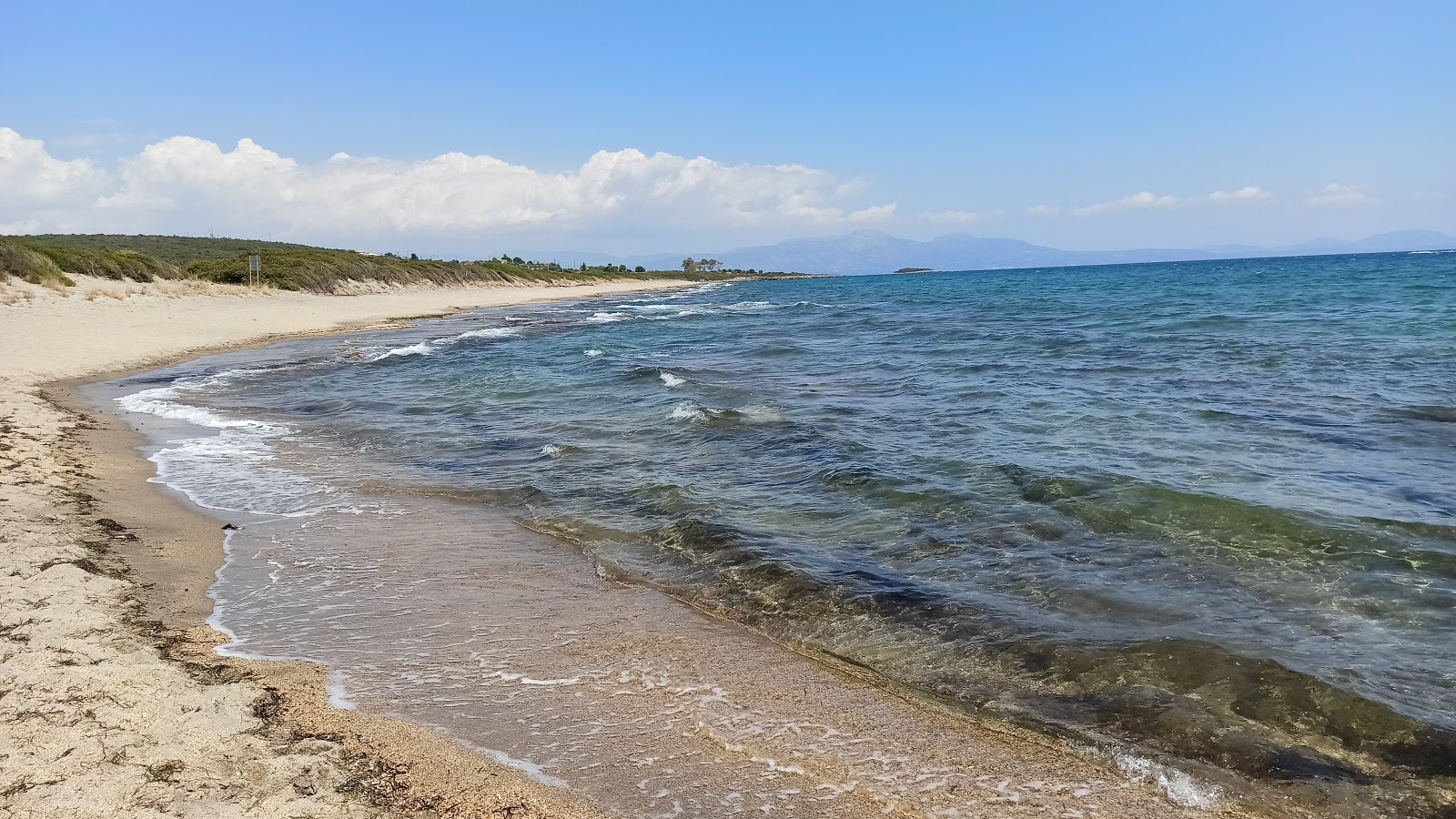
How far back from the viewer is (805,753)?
411cm

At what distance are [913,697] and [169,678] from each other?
4152 millimetres

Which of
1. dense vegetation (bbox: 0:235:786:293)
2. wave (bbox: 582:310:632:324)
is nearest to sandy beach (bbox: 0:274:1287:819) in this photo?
dense vegetation (bbox: 0:235:786:293)

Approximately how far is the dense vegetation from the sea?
2310cm

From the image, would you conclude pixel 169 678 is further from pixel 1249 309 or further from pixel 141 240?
pixel 141 240

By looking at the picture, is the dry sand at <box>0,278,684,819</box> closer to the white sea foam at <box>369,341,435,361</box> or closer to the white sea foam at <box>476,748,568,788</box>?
the white sea foam at <box>476,748,568,788</box>

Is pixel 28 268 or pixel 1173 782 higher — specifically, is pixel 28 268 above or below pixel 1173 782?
above

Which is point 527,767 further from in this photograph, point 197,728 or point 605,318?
point 605,318

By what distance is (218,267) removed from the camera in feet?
157

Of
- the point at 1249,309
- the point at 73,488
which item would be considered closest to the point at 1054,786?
the point at 73,488

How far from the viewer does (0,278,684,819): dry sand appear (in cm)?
343

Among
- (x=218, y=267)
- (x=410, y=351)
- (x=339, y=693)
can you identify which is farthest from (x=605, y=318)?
(x=339, y=693)

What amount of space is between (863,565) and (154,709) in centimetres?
500

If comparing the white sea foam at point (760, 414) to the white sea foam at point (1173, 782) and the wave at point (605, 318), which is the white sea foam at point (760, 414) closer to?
the white sea foam at point (1173, 782)

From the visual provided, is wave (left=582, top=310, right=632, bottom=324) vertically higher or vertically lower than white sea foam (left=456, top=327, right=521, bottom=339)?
higher
